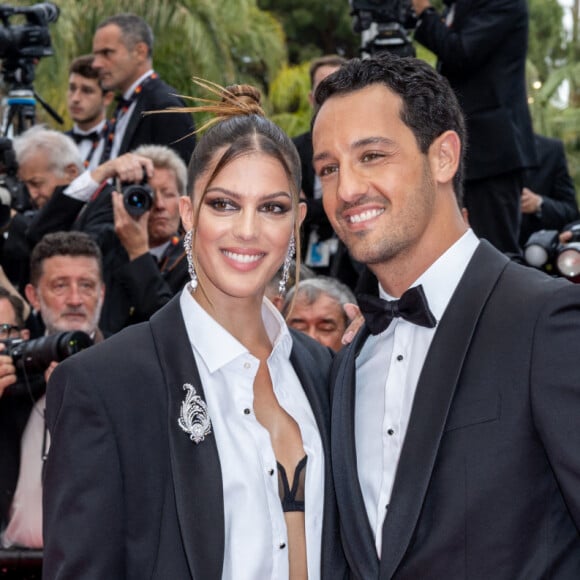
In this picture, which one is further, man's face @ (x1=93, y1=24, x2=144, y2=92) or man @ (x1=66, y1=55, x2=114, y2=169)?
man @ (x1=66, y1=55, x2=114, y2=169)

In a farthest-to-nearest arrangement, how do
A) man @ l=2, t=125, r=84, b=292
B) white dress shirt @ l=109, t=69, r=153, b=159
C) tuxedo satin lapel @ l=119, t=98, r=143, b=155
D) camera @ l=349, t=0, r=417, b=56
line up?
white dress shirt @ l=109, t=69, r=153, b=159 → tuxedo satin lapel @ l=119, t=98, r=143, b=155 → man @ l=2, t=125, r=84, b=292 → camera @ l=349, t=0, r=417, b=56

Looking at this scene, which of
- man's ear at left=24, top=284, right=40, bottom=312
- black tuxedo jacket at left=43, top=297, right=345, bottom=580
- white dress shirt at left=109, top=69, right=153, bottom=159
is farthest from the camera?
white dress shirt at left=109, top=69, right=153, bottom=159

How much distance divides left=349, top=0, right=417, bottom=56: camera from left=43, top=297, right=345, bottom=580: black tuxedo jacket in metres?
3.25

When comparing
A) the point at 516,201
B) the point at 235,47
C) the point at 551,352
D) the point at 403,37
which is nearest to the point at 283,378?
the point at 551,352

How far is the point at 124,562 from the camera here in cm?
245

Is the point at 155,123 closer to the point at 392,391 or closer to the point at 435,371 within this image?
the point at 392,391

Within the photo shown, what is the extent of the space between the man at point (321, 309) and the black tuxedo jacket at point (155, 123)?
5.05 feet

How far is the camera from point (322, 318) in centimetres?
487

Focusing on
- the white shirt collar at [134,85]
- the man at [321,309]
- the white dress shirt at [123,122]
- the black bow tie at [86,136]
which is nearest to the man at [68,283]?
the man at [321,309]

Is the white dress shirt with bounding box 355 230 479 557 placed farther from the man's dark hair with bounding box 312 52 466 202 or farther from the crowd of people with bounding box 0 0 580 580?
the man's dark hair with bounding box 312 52 466 202

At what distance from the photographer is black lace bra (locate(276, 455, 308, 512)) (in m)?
2.66

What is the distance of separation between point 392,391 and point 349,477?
229 mm

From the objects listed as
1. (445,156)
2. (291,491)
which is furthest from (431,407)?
(445,156)

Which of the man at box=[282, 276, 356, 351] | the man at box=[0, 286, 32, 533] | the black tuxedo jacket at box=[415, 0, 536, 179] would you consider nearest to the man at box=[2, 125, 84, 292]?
the man at box=[0, 286, 32, 533]
